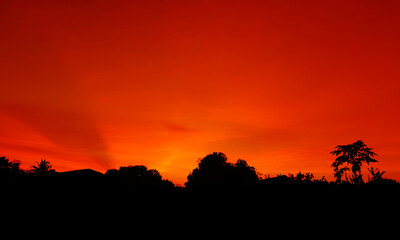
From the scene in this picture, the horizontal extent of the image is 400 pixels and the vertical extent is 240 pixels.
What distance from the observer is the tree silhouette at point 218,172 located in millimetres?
58406

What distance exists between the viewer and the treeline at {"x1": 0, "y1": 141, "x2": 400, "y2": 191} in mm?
10734

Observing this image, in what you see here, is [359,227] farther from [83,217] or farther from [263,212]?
[83,217]

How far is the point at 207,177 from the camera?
197ft

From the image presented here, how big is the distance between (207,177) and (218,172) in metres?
2.90

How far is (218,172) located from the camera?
→ 59.1m

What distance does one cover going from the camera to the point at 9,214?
888 cm

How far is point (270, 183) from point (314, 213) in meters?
2.54

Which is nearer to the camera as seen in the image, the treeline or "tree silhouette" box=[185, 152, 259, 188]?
the treeline

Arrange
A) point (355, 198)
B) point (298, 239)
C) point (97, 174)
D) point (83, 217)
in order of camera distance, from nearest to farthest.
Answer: point (298, 239) < point (83, 217) < point (355, 198) < point (97, 174)

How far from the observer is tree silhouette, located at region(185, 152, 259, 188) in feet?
192

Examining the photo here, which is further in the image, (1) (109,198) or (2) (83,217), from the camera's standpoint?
(1) (109,198)

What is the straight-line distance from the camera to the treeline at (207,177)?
35.2 ft

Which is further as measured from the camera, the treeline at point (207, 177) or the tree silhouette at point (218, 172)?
the tree silhouette at point (218, 172)

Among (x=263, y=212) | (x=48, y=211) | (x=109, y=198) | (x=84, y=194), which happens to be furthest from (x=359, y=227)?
(x=48, y=211)
